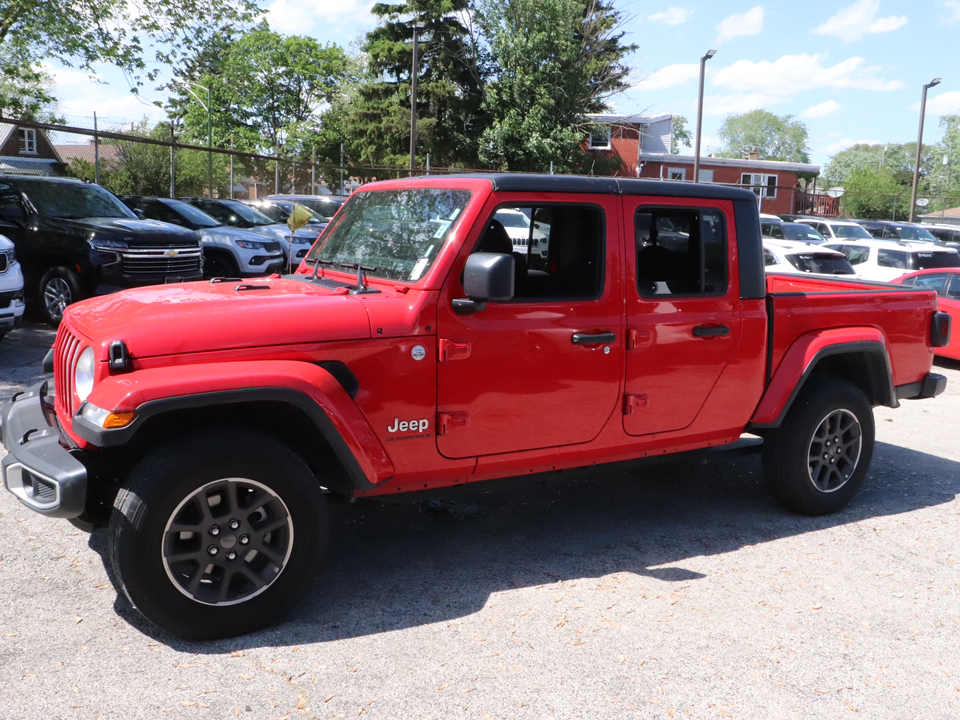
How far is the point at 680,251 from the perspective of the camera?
4.71 meters

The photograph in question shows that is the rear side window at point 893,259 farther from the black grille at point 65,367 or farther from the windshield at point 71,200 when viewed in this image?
the black grille at point 65,367

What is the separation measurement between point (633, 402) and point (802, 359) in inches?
49.1

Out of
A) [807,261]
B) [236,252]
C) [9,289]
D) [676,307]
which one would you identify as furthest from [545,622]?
[807,261]

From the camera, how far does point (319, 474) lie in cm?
399

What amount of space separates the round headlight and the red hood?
3.1 inches

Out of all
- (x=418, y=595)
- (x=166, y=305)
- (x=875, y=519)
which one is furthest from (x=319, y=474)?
(x=875, y=519)

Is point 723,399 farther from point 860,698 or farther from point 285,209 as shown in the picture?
point 285,209

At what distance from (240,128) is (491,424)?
5654 cm

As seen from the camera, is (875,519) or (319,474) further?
(875,519)

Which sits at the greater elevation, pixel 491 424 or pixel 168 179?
pixel 168 179

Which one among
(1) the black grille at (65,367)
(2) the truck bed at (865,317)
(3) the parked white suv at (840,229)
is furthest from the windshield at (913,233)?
Result: (1) the black grille at (65,367)

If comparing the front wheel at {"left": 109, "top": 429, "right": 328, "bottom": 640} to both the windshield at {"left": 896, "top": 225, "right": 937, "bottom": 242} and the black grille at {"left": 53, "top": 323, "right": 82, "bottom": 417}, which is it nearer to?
the black grille at {"left": 53, "top": 323, "right": 82, "bottom": 417}

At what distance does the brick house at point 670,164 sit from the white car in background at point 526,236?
39.3 m

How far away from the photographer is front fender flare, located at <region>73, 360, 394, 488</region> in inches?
129
